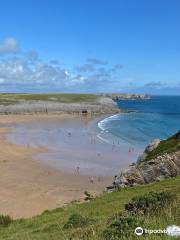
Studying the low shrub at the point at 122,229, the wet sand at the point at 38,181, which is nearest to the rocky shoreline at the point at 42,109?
the wet sand at the point at 38,181

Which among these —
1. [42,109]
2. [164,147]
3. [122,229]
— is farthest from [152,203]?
[42,109]

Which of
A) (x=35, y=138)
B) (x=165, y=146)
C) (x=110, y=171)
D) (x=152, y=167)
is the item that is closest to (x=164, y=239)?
(x=152, y=167)

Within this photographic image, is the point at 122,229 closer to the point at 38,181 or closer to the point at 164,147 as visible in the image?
→ the point at 164,147

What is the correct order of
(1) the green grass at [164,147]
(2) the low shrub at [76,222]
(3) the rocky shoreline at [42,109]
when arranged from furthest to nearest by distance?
(3) the rocky shoreline at [42,109]
(1) the green grass at [164,147]
(2) the low shrub at [76,222]

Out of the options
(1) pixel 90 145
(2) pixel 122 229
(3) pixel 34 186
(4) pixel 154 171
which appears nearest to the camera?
(2) pixel 122 229

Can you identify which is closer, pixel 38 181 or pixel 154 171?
pixel 154 171

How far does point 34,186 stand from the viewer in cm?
3675

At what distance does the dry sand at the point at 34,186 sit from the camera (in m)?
30.5

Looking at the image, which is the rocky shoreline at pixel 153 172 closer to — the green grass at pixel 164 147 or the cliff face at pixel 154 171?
the cliff face at pixel 154 171

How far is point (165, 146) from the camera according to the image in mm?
30062

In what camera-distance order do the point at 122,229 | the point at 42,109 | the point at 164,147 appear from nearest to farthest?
the point at 122,229
the point at 164,147
the point at 42,109

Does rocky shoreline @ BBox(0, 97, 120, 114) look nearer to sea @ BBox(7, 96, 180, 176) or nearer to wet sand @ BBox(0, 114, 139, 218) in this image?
sea @ BBox(7, 96, 180, 176)

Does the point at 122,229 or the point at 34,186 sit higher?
the point at 122,229

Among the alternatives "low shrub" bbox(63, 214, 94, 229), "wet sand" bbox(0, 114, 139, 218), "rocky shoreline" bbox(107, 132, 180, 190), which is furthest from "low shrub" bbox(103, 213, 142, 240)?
"wet sand" bbox(0, 114, 139, 218)
